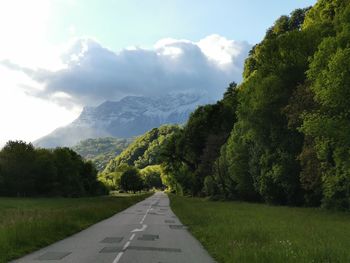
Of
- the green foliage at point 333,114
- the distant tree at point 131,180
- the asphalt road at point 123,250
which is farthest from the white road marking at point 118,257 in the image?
the distant tree at point 131,180

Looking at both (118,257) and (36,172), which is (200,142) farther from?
(118,257)

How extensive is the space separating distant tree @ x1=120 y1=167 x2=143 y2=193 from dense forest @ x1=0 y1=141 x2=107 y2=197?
59212 mm

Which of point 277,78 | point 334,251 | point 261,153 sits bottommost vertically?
point 334,251

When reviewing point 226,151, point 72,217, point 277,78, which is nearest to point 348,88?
point 277,78

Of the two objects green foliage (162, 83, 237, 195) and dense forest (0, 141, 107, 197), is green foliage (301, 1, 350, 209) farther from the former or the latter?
dense forest (0, 141, 107, 197)

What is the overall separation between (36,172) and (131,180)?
8211 cm

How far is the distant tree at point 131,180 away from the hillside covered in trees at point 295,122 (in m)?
100

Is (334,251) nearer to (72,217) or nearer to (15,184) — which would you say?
(72,217)

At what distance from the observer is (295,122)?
39188 millimetres

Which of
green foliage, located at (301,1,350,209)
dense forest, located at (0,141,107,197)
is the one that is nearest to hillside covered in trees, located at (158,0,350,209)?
green foliage, located at (301,1,350,209)

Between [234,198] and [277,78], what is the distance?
3197 cm

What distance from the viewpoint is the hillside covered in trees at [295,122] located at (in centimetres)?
3127

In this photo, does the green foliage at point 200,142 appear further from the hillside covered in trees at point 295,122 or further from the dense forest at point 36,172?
the dense forest at point 36,172

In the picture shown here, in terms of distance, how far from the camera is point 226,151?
70.4 meters
